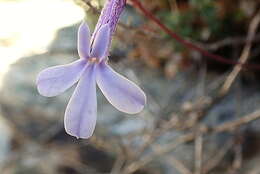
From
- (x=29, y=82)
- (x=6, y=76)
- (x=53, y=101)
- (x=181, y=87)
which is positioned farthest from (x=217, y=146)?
(x=6, y=76)

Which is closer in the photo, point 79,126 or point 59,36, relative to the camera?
point 79,126

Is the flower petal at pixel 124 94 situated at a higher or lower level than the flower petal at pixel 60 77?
higher

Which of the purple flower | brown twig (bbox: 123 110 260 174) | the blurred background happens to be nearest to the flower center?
the purple flower

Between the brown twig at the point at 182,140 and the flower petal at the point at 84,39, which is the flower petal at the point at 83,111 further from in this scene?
the brown twig at the point at 182,140

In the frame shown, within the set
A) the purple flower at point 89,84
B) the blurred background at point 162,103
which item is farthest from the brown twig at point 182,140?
the purple flower at point 89,84

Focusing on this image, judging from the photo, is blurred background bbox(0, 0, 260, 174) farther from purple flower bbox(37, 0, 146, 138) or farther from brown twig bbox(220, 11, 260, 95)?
purple flower bbox(37, 0, 146, 138)

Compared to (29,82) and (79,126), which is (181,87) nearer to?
(29,82)

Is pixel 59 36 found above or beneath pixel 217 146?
beneath

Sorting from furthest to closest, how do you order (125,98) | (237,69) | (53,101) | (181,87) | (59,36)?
(59,36)
(53,101)
(181,87)
(237,69)
(125,98)
